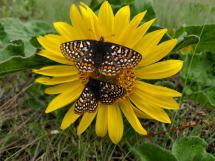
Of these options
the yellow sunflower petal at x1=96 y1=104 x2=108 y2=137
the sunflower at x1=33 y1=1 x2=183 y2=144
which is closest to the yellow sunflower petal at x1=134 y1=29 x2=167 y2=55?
the sunflower at x1=33 y1=1 x2=183 y2=144

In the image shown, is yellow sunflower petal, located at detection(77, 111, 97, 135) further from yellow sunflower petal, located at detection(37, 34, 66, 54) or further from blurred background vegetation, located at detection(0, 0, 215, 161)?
yellow sunflower petal, located at detection(37, 34, 66, 54)

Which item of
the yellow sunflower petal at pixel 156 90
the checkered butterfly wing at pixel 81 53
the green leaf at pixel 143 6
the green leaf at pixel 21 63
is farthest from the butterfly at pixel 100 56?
the green leaf at pixel 143 6

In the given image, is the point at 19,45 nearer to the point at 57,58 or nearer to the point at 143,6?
the point at 57,58

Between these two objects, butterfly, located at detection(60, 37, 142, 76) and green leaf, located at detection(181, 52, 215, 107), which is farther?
green leaf, located at detection(181, 52, 215, 107)

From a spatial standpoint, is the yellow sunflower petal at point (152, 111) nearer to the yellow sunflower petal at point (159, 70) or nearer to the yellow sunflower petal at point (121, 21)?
the yellow sunflower petal at point (159, 70)

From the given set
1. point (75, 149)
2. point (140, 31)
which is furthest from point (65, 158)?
point (140, 31)
